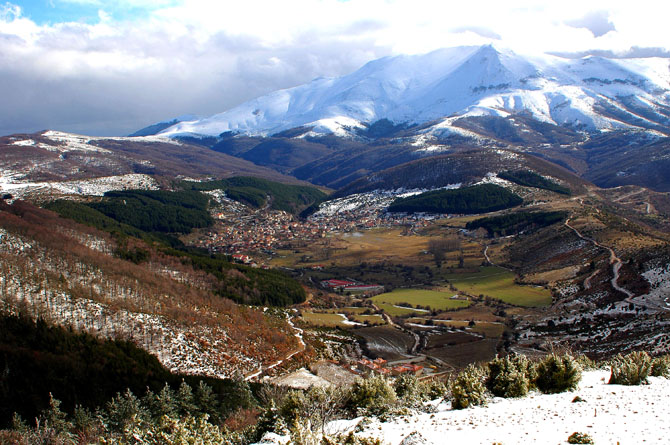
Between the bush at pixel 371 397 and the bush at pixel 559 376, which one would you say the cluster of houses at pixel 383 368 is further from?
the bush at pixel 559 376

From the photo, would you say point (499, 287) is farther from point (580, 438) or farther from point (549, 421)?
point (580, 438)

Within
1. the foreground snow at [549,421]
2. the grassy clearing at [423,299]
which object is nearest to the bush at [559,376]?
the foreground snow at [549,421]

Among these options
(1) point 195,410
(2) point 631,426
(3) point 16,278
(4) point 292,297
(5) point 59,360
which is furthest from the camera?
(4) point 292,297

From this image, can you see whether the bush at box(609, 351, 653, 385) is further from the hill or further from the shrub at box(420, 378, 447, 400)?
the hill

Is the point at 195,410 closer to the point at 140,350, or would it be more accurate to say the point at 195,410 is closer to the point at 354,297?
the point at 140,350

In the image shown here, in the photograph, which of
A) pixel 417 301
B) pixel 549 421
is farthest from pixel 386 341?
pixel 549 421

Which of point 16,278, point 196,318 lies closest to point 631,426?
point 196,318

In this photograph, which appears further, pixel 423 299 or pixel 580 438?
pixel 423 299
